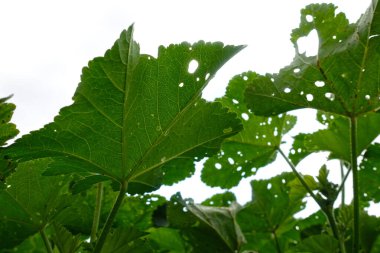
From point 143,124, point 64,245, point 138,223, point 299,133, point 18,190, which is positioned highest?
point 299,133

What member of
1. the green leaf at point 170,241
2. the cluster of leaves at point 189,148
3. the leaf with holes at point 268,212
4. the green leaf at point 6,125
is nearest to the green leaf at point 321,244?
the cluster of leaves at point 189,148

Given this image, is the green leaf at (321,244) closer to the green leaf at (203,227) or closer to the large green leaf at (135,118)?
the green leaf at (203,227)

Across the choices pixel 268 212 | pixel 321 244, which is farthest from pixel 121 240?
pixel 268 212

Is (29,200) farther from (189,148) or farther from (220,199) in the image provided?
(220,199)

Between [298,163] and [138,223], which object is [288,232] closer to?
[298,163]

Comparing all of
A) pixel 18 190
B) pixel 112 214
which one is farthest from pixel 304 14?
pixel 18 190

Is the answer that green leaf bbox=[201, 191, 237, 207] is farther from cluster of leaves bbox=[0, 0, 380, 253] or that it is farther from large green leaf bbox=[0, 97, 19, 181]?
large green leaf bbox=[0, 97, 19, 181]
